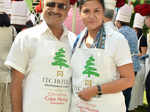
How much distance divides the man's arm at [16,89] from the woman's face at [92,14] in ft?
1.81

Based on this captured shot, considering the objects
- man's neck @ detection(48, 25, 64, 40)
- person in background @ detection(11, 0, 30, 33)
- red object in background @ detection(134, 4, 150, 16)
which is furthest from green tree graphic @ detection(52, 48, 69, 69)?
red object in background @ detection(134, 4, 150, 16)

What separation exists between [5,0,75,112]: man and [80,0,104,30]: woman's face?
0.19m

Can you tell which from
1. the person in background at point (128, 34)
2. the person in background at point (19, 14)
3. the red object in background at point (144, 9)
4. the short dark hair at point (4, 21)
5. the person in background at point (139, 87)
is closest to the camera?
the short dark hair at point (4, 21)

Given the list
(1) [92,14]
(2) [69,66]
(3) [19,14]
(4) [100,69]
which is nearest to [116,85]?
(4) [100,69]

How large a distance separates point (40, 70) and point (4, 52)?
120 cm

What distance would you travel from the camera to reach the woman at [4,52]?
9.89 feet

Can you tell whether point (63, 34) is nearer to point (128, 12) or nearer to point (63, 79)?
point (63, 79)

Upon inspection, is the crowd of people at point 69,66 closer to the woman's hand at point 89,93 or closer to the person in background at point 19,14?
the woman's hand at point 89,93

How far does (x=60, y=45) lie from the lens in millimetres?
1985

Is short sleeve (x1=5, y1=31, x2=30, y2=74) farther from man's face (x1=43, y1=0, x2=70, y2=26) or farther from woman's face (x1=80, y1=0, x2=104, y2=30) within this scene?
woman's face (x1=80, y1=0, x2=104, y2=30)

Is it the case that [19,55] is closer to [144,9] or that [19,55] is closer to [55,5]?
[55,5]

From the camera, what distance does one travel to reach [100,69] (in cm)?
188

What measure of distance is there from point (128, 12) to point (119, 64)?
124 inches

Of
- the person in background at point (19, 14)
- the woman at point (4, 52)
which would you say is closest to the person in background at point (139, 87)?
the person in background at point (19, 14)
